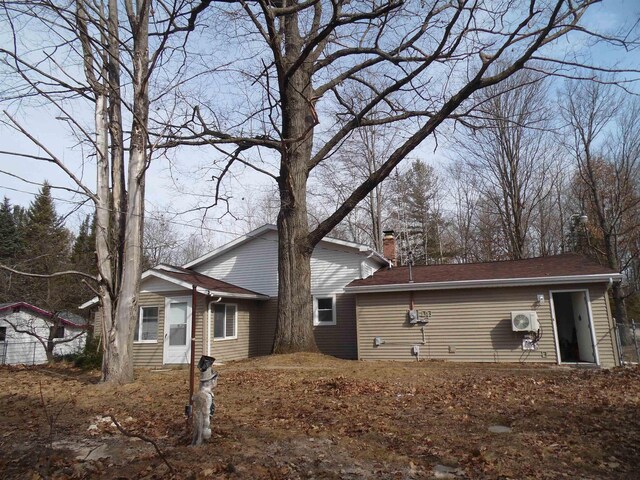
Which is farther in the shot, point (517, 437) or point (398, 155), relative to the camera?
point (398, 155)

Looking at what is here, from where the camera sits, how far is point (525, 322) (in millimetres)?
13320

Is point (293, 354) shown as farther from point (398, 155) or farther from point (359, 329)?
point (398, 155)

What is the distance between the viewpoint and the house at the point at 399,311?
44.3ft

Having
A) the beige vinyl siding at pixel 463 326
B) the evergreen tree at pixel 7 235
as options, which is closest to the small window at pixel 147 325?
the beige vinyl siding at pixel 463 326

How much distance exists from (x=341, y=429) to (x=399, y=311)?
9546 mm

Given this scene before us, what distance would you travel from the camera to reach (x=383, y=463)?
4496 mm

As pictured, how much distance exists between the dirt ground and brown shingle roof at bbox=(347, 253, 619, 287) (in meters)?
4.58

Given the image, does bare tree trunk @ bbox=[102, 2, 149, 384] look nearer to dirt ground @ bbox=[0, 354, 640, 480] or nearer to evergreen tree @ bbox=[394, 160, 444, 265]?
dirt ground @ bbox=[0, 354, 640, 480]

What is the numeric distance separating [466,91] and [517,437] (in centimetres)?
810

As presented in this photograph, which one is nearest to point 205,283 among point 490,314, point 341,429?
point 490,314

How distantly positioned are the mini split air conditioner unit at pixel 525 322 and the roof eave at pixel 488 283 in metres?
0.88

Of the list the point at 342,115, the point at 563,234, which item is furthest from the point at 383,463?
the point at 563,234

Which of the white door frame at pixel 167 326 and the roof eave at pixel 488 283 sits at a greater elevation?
the roof eave at pixel 488 283

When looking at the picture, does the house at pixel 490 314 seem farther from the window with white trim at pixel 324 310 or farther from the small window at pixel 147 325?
the small window at pixel 147 325
